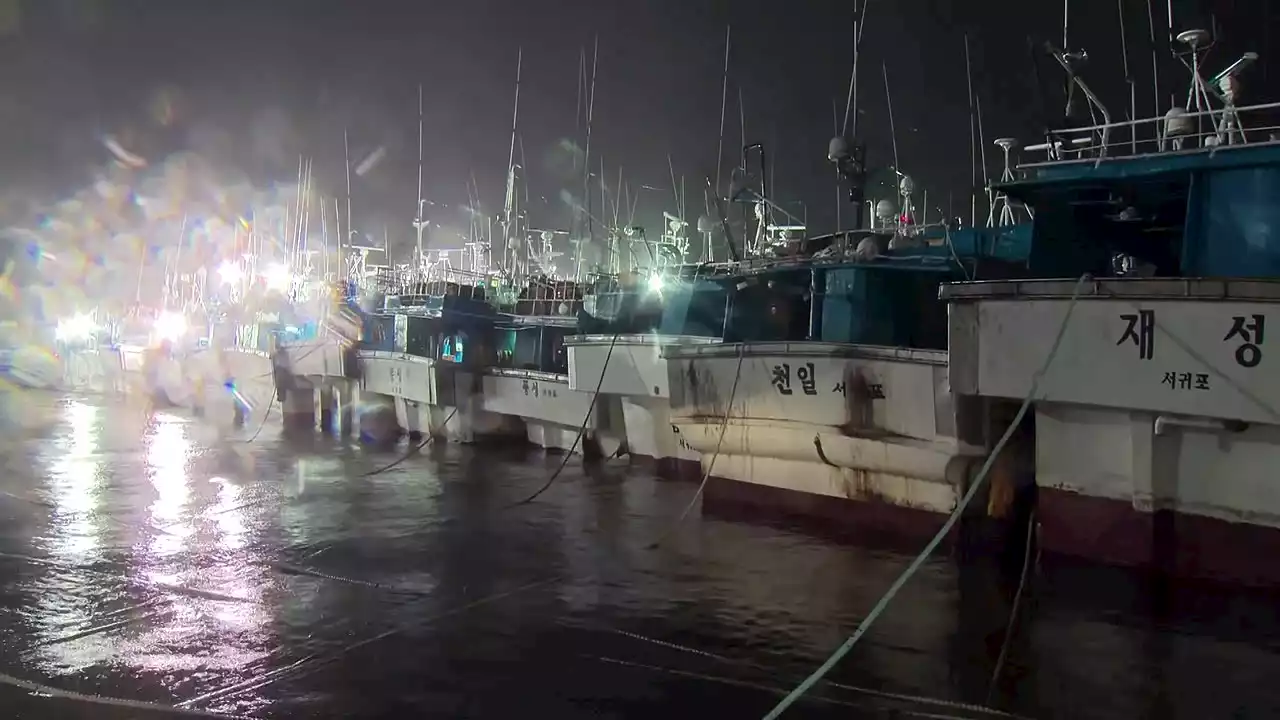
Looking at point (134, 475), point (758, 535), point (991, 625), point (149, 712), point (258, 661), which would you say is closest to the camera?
point (149, 712)

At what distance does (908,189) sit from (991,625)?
1206cm

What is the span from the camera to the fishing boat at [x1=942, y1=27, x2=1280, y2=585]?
851 cm

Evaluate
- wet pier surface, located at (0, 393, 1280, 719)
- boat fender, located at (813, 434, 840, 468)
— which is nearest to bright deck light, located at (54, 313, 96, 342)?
wet pier surface, located at (0, 393, 1280, 719)

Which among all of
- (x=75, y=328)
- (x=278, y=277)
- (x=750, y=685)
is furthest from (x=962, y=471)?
(x=75, y=328)

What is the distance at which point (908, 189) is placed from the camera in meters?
18.4

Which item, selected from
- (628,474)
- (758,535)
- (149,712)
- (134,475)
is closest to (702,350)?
(758,535)

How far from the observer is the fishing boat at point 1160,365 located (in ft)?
27.9

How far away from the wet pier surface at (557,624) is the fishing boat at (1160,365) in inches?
22.6

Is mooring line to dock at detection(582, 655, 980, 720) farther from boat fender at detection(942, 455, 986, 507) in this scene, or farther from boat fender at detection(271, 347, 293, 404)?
boat fender at detection(271, 347, 293, 404)

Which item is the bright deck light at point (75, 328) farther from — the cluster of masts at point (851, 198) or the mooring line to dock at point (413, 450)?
the mooring line to dock at point (413, 450)

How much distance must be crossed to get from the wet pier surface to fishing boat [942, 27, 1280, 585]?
58cm

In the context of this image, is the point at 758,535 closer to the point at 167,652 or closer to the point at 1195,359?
the point at 1195,359

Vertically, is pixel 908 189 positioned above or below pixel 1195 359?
above

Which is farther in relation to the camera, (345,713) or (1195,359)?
(1195,359)
